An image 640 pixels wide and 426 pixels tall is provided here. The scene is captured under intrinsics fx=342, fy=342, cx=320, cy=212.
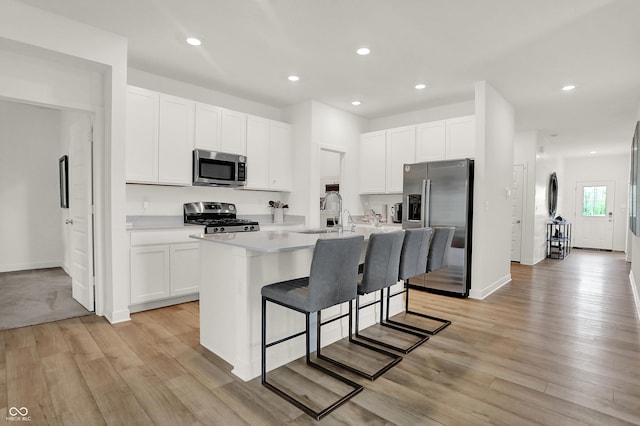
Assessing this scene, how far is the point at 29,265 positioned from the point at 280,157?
4.71m

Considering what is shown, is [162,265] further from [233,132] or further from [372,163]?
[372,163]

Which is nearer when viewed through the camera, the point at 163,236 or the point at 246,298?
the point at 246,298

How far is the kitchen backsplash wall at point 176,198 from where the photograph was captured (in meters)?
4.11

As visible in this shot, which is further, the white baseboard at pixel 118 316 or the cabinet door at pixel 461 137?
the cabinet door at pixel 461 137

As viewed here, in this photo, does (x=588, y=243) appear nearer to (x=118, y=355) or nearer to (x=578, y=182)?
(x=578, y=182)

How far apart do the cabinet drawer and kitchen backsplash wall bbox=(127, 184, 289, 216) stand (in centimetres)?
63


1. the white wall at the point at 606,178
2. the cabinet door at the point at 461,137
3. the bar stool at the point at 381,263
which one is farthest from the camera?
the white wall at the point at 606,178

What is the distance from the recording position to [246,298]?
225 centimetres

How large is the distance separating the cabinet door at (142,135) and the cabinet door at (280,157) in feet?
5.48

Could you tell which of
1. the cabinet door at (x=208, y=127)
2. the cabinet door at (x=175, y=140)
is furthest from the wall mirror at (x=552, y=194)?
the cabinet door at (x=175, y=140)

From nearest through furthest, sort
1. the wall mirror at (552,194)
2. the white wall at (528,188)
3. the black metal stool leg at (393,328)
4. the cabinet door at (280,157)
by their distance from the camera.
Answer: the black metal stool leg at (393,328) < the cabinet door at (280,157) < the white wall at (528,188) < the wall mirror at (552,194)

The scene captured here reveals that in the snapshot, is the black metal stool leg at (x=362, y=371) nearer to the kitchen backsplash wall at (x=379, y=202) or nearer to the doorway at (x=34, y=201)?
the kitchen backsplash wall at (x=379, y=202)

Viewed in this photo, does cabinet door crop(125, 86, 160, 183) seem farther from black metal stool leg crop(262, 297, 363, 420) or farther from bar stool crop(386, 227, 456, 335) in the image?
bar stool crop(386, 227, 456, 335)

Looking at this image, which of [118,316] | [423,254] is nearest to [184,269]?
[118,316]
